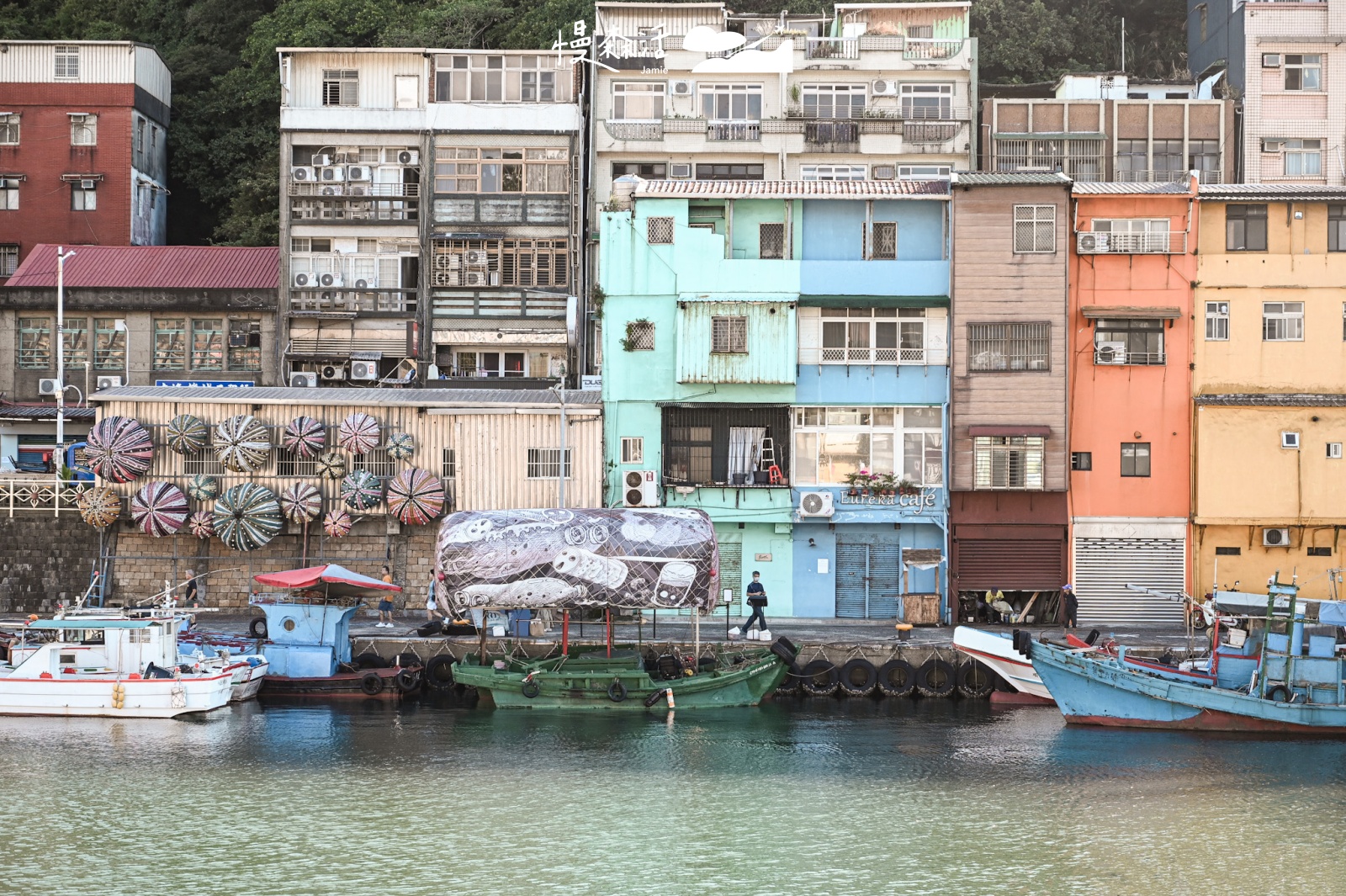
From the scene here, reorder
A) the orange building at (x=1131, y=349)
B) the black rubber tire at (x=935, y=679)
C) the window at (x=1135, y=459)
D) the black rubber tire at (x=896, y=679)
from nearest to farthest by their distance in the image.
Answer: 1. the black rubber tire at (x=896, y=679)
2. the black rubber tire at (x=935, y=679)
3. the orange building at (x=1131, y=349)
4. the window at (x=1135, y=459)

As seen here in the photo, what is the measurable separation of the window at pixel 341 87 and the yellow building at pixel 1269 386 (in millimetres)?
27463

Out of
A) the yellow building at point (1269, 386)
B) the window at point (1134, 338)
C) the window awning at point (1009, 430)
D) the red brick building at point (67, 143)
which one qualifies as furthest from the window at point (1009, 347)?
the red brick building at point (67, 143)

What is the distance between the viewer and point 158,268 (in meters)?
55.9

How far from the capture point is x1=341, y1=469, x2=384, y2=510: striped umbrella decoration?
45.0m

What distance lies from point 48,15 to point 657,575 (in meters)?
47.3

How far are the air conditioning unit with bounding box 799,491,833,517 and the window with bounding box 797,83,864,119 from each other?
54.0 feet

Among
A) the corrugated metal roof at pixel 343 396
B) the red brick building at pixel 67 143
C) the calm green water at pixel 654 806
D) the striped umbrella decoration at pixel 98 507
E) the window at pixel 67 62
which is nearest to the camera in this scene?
the calm green water at pixel 654 806

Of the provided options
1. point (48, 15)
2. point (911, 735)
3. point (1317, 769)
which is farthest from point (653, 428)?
point (48, 15)

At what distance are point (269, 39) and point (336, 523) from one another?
25.8m

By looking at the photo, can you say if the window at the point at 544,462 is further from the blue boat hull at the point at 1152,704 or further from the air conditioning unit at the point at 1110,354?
the blue boat hull at the point at 1152,704

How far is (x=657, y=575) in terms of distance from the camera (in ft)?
118

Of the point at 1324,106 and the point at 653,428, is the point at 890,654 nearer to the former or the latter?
the point at 653,428

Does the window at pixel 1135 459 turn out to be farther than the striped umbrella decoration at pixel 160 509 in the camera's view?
Yes

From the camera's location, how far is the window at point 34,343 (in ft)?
182
